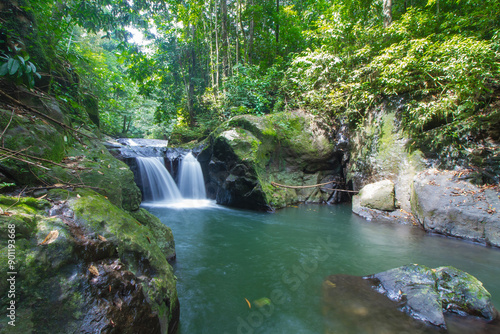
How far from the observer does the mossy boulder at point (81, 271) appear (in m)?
1.34

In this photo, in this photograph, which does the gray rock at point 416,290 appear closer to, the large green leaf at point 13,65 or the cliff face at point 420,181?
the cliff face at point 420,181

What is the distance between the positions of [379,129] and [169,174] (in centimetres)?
882

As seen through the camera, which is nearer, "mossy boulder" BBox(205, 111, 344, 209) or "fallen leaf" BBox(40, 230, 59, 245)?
"fallen leaf" BBox(40, 230, 59, 245)

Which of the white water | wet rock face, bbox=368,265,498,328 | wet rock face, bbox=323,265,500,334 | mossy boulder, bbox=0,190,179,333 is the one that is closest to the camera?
mossy boulder, bbox=0,190,179,333

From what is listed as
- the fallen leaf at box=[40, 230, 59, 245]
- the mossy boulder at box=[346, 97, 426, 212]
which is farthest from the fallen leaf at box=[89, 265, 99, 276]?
the mossy boulder at box=[346, 97, 426, 212]

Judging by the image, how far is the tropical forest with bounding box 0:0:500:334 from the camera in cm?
173

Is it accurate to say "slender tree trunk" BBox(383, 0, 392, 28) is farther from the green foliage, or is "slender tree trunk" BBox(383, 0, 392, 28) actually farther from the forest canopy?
the green foliage

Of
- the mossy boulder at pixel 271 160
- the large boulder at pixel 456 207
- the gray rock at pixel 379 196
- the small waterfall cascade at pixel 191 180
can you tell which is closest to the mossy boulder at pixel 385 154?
the gray rock at pixel 379 196

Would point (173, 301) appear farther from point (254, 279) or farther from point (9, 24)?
point (9, 24)

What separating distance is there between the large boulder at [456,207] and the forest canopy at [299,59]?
1047mm

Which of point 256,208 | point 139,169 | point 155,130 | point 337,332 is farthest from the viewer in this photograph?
point 155,130

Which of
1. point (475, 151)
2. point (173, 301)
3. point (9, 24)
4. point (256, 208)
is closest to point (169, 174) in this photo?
point (256, 208)

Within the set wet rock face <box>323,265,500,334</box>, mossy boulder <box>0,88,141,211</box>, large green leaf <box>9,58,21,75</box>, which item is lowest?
wet rock face <box>323,265,500,334</box>

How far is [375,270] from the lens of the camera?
145 inches
